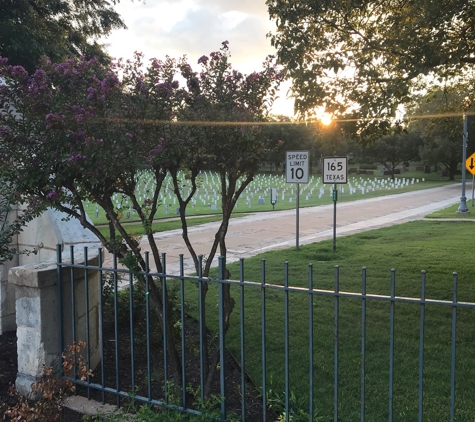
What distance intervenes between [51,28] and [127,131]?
12747 mm

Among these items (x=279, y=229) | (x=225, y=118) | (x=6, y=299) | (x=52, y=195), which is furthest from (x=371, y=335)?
(x=279, y=229)

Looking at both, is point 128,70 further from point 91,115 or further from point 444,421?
point 444,421

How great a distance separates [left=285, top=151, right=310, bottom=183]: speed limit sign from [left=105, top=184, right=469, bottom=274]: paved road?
6.65 feet

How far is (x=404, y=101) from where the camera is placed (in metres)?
9.19

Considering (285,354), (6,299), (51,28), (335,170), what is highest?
(51,28)

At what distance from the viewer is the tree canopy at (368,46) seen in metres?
7.51

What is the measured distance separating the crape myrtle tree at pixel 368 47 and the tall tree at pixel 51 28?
6.49 m

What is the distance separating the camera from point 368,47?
8.37 metres

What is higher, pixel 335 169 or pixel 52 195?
pixel 335 169

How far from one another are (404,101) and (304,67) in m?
2.18

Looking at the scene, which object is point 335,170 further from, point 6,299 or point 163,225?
point 6,299

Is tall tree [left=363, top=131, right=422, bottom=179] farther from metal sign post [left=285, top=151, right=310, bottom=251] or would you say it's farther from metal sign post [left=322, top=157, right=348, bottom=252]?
metal sign post [left=285, top=151, right=310, bottom=251]

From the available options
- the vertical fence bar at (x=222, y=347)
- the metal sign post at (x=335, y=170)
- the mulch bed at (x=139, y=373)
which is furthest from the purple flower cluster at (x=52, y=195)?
the metal sign post at (x=335, y=170)

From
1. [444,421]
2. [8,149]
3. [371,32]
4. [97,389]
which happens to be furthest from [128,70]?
[371,32]
